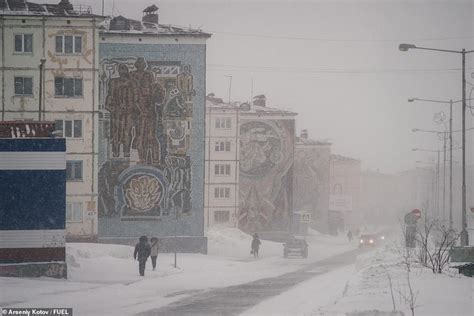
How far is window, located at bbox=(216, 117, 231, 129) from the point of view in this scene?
2852 inches

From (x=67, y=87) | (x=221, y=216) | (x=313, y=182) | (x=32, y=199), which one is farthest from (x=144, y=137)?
(x=313, y=182)

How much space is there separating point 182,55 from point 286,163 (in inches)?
1165

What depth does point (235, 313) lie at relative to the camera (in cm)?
1788

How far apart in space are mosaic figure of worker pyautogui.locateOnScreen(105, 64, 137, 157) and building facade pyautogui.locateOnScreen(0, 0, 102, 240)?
1998 mm

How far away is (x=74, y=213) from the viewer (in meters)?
47.2

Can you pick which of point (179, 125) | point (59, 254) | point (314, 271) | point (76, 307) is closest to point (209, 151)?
point (179, 125)

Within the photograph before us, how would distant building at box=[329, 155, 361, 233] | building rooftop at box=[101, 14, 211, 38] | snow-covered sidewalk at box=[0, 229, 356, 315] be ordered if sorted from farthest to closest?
1. distant building at box=[329, 155, 361, 233]
2. building rooftop at box=[101, 14, 211, 38]
3. snow-covered sidewalk at box=[0, 229, 356, 315]

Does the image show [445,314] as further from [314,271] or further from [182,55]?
[182,55]

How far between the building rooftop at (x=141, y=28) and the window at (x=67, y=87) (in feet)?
14.4

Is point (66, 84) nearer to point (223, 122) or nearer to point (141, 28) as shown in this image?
point (141, 28)

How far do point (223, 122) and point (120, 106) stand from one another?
934 inches

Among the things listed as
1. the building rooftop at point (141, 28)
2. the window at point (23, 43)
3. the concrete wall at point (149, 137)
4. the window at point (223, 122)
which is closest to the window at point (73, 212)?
the concrete wall at point (149, 137)

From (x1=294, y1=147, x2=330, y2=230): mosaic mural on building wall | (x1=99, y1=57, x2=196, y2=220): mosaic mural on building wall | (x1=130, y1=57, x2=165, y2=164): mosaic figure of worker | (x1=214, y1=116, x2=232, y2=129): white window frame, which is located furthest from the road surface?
(x1=294, y1=147, x2=330, y2=230): mosaic mural on building wall

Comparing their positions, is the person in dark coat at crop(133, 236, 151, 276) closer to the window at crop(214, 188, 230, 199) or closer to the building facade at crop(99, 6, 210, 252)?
the building facade at crop(99, 6, 210, 252)
